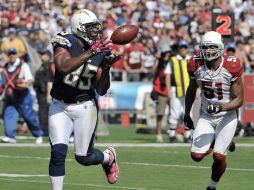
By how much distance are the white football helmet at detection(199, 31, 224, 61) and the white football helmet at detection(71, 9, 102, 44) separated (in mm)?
1441

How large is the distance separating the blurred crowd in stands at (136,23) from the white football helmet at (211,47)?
12885 mm

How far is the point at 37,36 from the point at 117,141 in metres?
7.75

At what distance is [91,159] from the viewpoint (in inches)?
419

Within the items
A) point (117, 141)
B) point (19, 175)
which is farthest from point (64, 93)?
point (117, 141)

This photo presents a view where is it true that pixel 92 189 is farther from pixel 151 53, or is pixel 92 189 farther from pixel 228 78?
pixel 151 53

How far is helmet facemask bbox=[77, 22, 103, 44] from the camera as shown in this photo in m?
10.3

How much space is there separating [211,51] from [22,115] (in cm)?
863

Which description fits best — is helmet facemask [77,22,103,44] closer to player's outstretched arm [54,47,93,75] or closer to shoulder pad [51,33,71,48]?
shoulder pad [51,33,71,48]

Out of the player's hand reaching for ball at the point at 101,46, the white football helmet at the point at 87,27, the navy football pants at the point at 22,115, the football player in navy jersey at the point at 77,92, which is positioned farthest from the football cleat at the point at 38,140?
the player's hand reaching for ball at the point at 101,46

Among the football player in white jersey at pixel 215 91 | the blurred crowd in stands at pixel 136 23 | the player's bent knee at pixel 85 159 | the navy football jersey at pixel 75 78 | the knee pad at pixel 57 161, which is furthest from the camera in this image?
the blurred crowd in stands at pixel 136 23

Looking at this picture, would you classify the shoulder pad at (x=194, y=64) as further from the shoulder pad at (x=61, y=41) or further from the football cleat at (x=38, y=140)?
the football cleat at (x=38, y=140)

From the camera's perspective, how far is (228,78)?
11219mm

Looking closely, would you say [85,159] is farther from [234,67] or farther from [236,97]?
[234,67]

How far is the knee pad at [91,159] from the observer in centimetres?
1053
